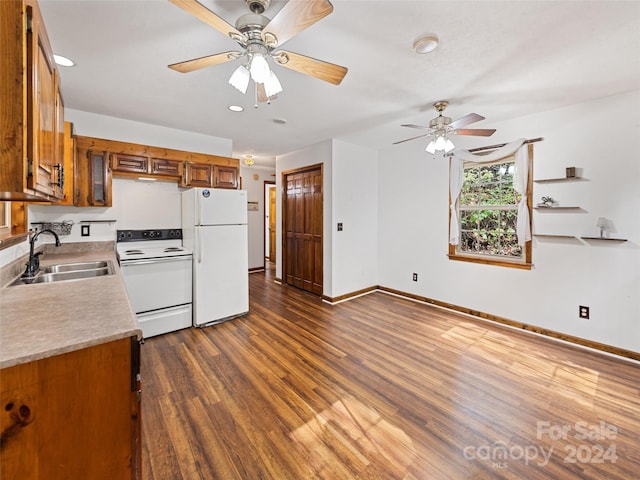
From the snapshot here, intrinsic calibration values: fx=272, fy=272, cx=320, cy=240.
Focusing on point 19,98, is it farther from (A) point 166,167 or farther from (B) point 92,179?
(A) point 166,167

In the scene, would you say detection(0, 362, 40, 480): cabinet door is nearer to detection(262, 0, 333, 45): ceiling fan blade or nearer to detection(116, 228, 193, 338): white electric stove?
detection(262, 0, 333, 45): ceiling fan blade

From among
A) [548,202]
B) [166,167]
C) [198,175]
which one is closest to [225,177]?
[198,175]

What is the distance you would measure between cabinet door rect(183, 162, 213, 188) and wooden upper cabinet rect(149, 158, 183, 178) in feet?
0.31

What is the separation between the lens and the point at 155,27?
1.74 metres

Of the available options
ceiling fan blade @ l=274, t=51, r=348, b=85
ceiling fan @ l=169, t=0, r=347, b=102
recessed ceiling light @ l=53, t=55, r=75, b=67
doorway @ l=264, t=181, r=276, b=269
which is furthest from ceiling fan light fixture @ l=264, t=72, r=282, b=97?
doorway @ l=264, t=181, r=276, b=269

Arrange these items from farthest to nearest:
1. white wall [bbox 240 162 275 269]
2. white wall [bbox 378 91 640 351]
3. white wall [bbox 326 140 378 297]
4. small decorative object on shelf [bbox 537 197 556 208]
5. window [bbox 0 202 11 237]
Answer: white wall [bbox 240 162 275 269], white wall [bbox 326 140 378 297], small decorative object on shelf [bbox 537 197 556 208], white wall [bbox 378 91 640 351], window [bbox 0 202 11 237]

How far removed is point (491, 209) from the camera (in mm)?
3643

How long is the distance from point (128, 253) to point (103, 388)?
253cm

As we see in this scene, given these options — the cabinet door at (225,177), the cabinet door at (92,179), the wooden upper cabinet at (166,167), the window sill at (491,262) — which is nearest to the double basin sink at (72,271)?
the cabinet door at (92,179)

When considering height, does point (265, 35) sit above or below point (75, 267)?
above

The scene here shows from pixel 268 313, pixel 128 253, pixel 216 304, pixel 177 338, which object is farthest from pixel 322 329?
pixel 128 253

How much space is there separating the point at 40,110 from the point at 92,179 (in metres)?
2.25

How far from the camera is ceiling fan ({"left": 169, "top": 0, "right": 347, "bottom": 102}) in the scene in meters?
1.20

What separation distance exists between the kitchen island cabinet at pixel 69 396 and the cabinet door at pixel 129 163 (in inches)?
97.6
